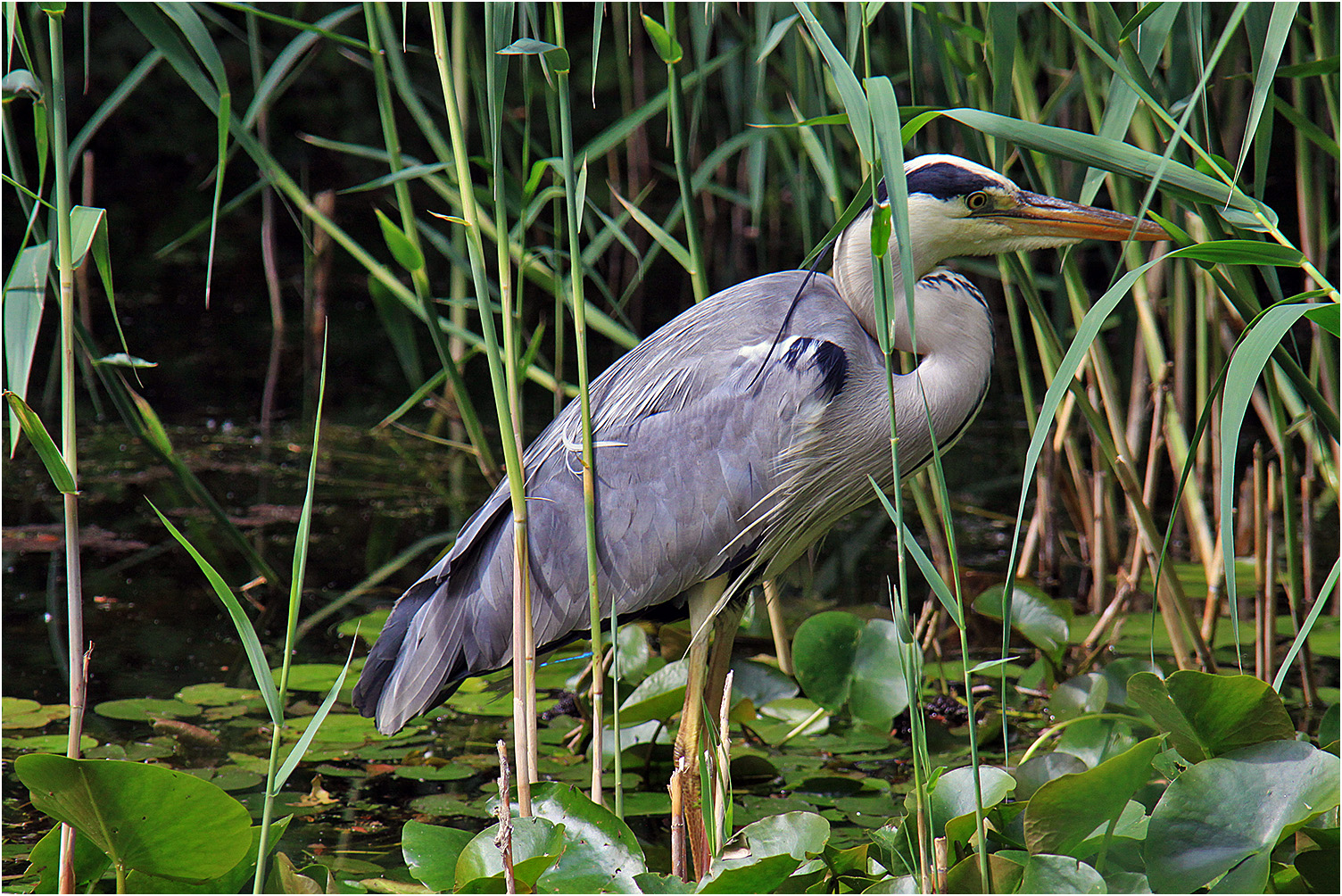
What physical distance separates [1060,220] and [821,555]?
2.16m

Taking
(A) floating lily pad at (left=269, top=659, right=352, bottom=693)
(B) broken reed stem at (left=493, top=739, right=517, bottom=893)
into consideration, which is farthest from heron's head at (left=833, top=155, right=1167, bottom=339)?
(A) floating lily pad at (left=269, top=659, right=352, bottom=693)

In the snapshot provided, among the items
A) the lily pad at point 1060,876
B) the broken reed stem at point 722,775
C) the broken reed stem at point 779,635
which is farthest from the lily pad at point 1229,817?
the broken reed stem at point 779,635

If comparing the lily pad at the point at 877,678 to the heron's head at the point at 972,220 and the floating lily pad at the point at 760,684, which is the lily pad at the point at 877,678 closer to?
the floating lily pad at the point at 760,684

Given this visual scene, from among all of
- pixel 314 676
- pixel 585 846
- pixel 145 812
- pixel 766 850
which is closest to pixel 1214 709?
pixel 766 850

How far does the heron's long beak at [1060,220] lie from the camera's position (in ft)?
7.68

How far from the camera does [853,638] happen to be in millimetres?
2877

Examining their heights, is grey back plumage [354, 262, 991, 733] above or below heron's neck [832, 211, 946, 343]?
below

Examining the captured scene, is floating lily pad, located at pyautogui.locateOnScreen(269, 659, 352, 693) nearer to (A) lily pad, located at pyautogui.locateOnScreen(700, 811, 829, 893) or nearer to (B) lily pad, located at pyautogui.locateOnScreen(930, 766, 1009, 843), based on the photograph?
(A) lily pad, located at pyautogui.locateOnScreen(700, 811, 829, 893)

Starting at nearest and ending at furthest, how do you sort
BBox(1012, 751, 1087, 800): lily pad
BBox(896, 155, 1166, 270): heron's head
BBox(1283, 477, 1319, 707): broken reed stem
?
BBox(1012, 751, 1087, 800): lily pad
BBox(896, 155, 1166, 270): heron's head
BBox(1283, 477, 1319, 707): broken reed stem

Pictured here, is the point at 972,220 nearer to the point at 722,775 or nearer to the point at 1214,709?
the point at 1214,709

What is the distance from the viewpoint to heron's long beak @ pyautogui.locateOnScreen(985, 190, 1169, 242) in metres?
2.34

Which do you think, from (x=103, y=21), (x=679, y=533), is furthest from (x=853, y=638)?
(x=103, y=21)

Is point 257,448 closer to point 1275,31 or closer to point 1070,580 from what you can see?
point 1070,580

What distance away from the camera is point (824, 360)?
2.38 metres
